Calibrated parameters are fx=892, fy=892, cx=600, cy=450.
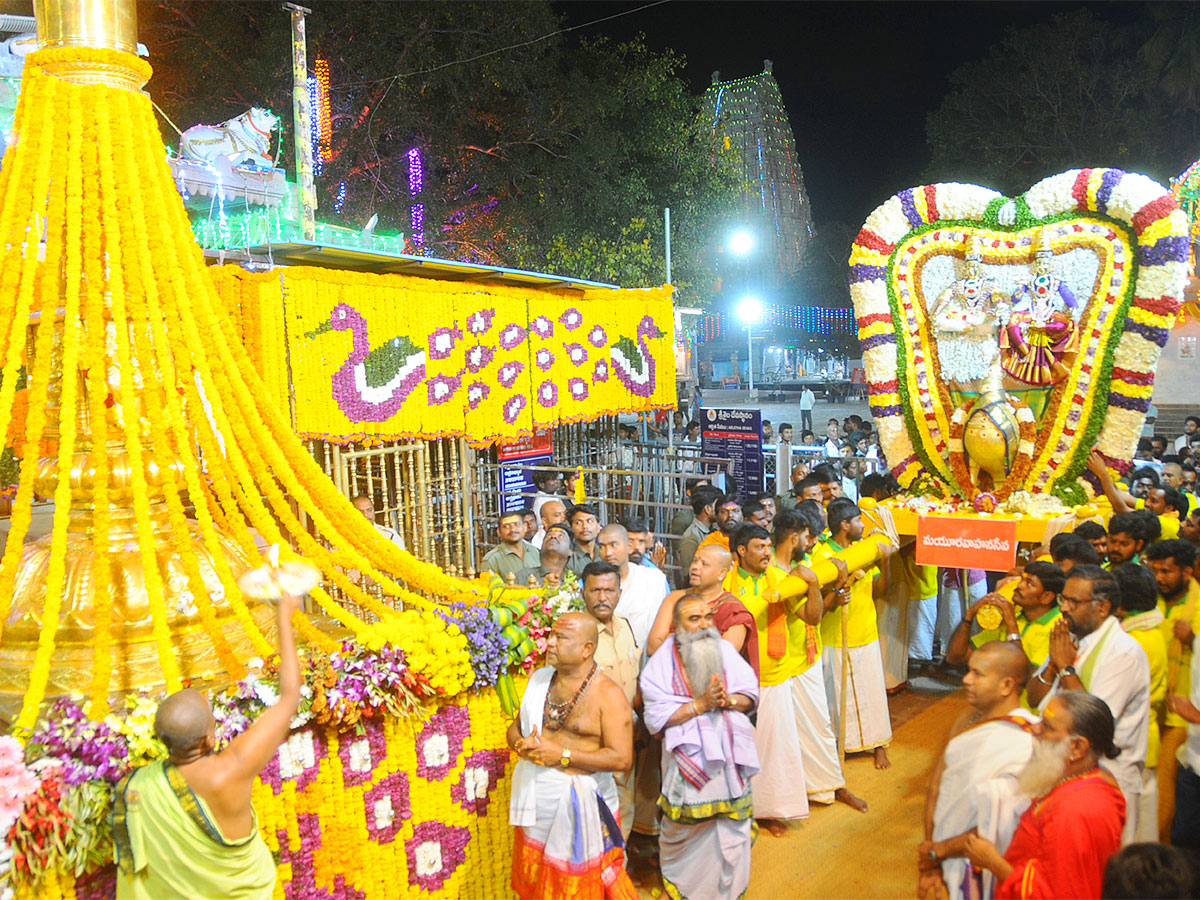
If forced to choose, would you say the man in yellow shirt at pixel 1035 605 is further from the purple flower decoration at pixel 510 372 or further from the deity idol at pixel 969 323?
the purple flower decoration at pixel 510 372

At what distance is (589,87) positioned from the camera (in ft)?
59.1

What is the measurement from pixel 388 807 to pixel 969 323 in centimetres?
704

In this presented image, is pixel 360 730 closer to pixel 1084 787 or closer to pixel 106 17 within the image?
pixel 1084 787

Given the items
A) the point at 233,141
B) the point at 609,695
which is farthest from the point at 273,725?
the point at 233,141

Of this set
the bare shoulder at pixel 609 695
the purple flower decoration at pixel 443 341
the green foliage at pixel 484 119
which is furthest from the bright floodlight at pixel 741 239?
the bare shoulder at pixel 609 695

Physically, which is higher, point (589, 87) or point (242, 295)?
point (589, 87)

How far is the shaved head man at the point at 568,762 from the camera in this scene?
3486 mm

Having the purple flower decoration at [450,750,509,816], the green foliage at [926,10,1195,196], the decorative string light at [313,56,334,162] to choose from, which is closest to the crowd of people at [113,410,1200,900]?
the purple flower decoration at [450,750,509,816]

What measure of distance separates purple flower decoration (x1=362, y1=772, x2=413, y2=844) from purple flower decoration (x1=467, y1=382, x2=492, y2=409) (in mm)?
5764

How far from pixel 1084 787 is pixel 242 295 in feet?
22.0

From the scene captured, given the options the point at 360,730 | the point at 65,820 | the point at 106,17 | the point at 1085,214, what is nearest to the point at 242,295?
the point at 106,17

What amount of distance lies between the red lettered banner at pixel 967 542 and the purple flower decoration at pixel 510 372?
473 cm

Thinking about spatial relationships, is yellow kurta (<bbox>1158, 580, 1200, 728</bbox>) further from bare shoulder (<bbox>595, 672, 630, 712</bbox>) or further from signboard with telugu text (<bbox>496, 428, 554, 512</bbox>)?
signboard with telugu text (<bbox>496, 428, 554, 512</bbox>)

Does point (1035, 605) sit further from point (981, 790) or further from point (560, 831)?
point (560, 831)
